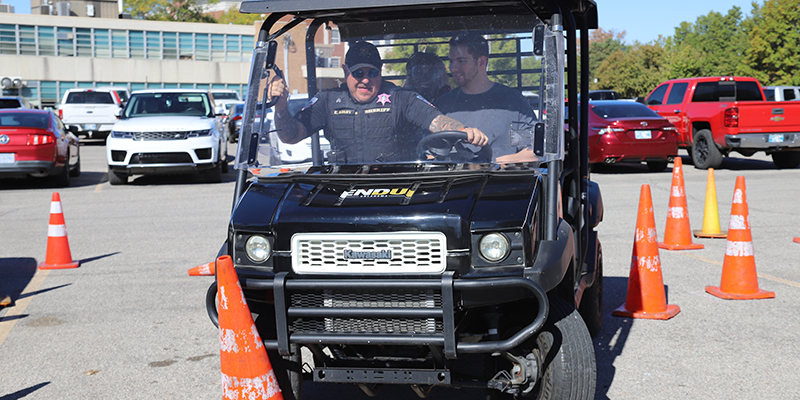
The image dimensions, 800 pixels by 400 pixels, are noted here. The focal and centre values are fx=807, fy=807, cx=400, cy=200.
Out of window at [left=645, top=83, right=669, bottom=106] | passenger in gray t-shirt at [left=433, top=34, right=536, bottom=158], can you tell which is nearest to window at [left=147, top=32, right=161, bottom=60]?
window at [left=645, top=83, right=669, bottom=106]

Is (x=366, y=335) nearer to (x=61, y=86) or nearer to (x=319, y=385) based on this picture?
(x=319, y=385)

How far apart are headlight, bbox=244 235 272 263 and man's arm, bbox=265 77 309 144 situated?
1.00m

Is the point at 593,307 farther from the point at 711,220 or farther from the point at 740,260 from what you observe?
the point at 711,220

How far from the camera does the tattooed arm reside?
421 centimetres

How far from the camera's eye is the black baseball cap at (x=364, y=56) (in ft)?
15.1

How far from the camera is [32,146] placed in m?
14.8

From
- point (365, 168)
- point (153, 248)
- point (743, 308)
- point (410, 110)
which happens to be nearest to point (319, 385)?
point (365, 168)

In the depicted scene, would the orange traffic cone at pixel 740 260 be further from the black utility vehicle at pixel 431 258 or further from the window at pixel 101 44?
the window at pixel 101 44

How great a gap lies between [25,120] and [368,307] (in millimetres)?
13968

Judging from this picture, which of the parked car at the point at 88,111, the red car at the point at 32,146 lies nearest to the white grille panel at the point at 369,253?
the red car at the point at 32,146

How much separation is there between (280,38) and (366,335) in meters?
1.93

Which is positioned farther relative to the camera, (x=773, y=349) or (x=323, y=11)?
(x=773, y=349)

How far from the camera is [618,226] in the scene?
33.8ft

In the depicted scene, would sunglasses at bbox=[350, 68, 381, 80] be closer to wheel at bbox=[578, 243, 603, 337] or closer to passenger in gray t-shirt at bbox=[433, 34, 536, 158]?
passenger in gray t-shirt at bbox=[433, 34, 536, 158]
